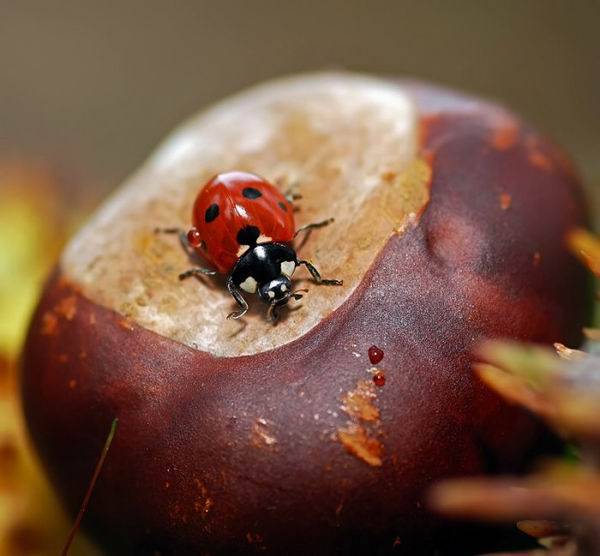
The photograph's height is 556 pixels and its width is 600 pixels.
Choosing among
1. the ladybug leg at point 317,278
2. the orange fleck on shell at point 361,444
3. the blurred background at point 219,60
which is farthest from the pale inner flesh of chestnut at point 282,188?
the blurred background at point 219,60

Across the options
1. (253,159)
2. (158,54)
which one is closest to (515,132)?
(253,159)

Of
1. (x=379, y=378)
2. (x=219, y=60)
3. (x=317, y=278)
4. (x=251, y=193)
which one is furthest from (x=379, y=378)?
(x=219, y=60)

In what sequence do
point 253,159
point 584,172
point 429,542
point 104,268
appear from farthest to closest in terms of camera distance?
point 584,172 → point 253,159 → point 104,268 → point 429,542

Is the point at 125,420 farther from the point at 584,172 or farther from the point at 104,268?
the point at 584,172

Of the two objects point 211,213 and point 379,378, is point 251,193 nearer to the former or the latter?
point 211,213

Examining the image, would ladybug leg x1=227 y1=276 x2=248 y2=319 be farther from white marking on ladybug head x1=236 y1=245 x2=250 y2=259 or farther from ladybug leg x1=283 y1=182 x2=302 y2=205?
ladybug leg x1=283 y1=182 x2=302 y2=205

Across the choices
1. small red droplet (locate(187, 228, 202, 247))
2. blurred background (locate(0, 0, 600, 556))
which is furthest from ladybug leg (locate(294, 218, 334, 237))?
blurred background (locate(0, 0, 600, 556))
